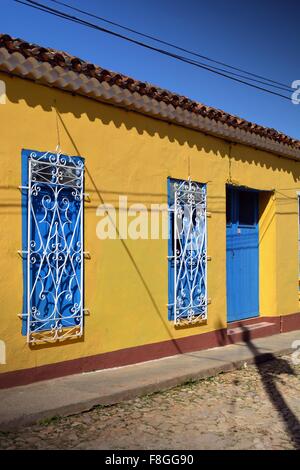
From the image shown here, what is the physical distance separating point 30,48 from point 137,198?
2.14 meters

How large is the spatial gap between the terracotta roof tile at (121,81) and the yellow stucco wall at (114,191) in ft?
0.91

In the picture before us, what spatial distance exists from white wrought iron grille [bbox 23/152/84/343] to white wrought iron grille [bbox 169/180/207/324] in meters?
1.72

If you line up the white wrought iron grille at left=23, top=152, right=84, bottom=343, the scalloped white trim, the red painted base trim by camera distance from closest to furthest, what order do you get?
the scalloped white trim
the red painted base trim
the white wrought iron grille at left=23, top=152, right=84, bottom=343

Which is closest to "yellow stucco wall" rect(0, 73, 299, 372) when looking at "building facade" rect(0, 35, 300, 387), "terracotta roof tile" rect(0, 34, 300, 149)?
Answer: "building facade" rect(0, 35, 300, 387)

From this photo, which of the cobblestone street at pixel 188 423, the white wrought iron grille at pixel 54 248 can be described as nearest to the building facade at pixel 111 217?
the white wrought iron grille at pixel 54 248

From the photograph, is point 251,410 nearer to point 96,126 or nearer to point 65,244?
point 65,244

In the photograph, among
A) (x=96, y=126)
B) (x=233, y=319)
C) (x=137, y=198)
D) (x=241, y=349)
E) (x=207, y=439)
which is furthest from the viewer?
(x=233, y=319)

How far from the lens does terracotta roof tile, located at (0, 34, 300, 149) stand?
548cm

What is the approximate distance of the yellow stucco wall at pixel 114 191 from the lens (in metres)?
5.41

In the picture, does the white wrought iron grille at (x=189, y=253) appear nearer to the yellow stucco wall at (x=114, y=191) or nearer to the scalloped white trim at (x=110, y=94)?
the yellow stucco wall at (x=114, y=191)

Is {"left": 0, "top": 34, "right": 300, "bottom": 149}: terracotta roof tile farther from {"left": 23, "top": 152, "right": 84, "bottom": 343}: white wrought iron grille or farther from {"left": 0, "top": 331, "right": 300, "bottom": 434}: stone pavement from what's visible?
{"left": 0, "top": 331, "right": 300, "bottom": 434}: stone pavement

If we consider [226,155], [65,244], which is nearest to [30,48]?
[65,244]

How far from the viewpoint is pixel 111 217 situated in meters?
6.48

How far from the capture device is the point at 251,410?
5.32 metres
